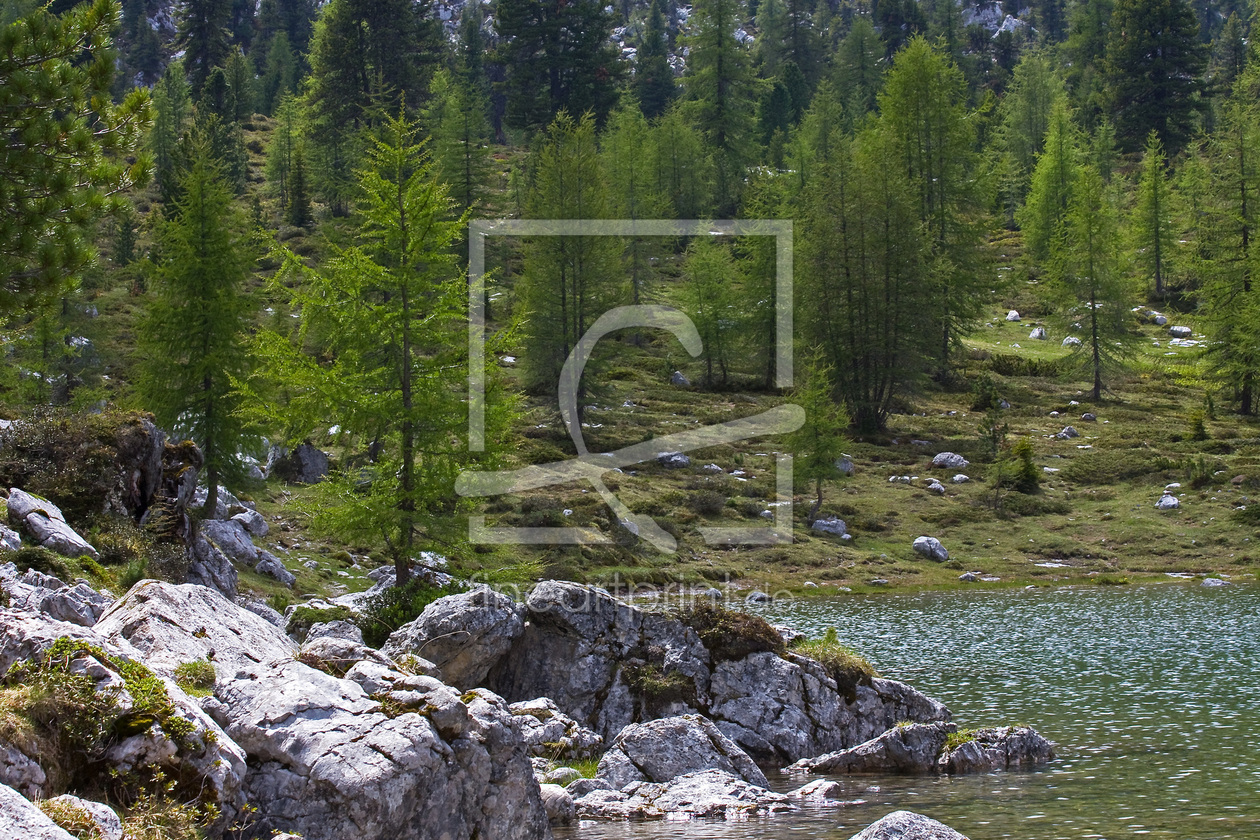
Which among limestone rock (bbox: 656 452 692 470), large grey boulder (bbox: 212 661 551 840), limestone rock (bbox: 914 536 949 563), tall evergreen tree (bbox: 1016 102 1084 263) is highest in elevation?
tall evergreen tree (bbox: 1016 102 1084 263)

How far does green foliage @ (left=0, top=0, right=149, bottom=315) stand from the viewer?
14.9m

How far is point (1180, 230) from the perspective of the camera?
79.2 m

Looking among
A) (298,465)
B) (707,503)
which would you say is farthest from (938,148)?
(298,465)

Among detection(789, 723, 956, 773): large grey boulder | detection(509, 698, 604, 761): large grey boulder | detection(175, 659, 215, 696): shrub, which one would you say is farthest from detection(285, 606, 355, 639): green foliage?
detection(789, 723, 956, 773): large grey boulder

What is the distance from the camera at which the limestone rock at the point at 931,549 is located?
143 ft

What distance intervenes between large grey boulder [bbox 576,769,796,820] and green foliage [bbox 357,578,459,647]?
6784mm

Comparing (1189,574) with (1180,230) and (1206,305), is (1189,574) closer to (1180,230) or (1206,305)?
(1206,305)

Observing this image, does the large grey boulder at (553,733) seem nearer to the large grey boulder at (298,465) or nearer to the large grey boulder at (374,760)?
the large grey boulder at (374,760)

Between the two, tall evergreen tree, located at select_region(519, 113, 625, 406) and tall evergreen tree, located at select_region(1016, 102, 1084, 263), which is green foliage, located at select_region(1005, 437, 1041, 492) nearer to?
tall evergreen tree, located at select_region(519, 113, 625, 406)

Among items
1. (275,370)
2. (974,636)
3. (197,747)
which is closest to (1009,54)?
(974,636)

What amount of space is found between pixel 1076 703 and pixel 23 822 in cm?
2071

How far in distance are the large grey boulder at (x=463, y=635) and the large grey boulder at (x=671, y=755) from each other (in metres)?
3.24

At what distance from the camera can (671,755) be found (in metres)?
16.4

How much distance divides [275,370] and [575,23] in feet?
253
